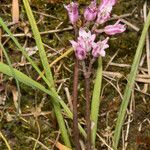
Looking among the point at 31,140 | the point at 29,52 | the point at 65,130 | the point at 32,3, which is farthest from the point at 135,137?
the point at 32,3

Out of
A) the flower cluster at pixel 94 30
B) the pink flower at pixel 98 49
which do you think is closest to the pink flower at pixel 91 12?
the flower cluster at pixel 94 30

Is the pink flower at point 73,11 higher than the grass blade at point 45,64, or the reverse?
the pink flower at point 73,11

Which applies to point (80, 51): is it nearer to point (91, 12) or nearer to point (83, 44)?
point (83, 44)

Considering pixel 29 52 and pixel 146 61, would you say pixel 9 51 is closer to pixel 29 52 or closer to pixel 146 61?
pixel 29 52

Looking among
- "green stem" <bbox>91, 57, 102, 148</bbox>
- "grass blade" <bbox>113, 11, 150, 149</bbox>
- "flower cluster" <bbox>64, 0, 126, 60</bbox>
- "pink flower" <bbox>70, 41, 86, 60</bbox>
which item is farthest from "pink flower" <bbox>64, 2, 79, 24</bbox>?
"grass blade" <bbox>113, 11, 150, 149</bbox>

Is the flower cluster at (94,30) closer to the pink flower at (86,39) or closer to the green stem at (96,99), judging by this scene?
the pink flower at (86,39)
